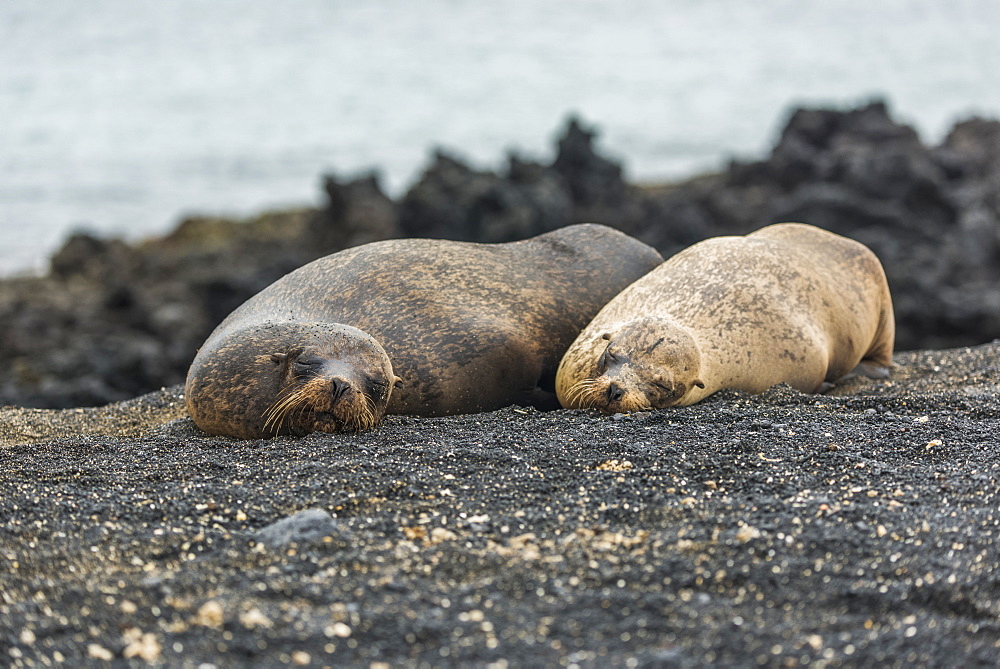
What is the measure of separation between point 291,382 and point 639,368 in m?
1.65

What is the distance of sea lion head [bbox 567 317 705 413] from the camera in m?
4.87

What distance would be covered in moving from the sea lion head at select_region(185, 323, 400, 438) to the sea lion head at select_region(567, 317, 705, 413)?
971mm

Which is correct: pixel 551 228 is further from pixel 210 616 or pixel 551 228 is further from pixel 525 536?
pixel 210 616

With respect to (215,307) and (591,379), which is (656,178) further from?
(591,379)

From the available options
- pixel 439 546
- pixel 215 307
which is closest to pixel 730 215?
pixel 215 307

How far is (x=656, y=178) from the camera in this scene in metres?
26.2

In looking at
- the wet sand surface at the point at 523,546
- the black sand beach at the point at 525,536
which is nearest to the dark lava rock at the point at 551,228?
the black sand beach at the point at 525,536

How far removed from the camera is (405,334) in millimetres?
5336

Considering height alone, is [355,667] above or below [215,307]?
above

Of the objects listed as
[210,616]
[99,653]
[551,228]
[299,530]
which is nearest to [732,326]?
[299,530]

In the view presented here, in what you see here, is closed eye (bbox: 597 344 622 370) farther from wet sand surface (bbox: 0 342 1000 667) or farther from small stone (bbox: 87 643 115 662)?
small stone (bbox: 87 643 115 662)

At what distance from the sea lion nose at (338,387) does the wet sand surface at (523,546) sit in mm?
182

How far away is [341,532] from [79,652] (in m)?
0.88

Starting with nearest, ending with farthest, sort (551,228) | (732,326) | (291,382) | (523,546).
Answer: (523,546)
(291,382)
(732,326)
(551,228)
